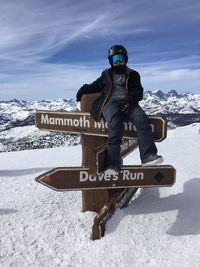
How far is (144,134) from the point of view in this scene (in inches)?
262

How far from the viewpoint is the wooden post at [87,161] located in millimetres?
7531

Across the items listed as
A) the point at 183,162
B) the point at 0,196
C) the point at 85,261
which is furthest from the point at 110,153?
the point at 183,162

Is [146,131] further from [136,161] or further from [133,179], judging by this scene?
[136,161]

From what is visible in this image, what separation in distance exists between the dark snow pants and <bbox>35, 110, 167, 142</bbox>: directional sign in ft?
0.95

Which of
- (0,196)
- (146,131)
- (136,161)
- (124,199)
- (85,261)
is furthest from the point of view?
(136,161)

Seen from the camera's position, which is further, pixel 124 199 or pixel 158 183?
pixel 124 199

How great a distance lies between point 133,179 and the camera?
6992 mm

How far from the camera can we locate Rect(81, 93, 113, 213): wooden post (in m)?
7.53

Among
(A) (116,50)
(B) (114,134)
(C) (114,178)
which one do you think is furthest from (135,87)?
(C) (114,178)

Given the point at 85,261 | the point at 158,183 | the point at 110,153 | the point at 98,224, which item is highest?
the point at 110,153

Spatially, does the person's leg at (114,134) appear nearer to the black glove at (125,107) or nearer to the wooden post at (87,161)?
the black glove at (125,107)

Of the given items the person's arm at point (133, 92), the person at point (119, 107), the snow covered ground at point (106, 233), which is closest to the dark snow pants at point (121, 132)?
the person at point (119, 107)

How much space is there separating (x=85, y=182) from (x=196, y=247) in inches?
90.9

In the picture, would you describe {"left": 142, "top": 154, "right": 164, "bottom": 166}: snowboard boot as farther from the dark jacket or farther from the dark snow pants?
the dark jacket
